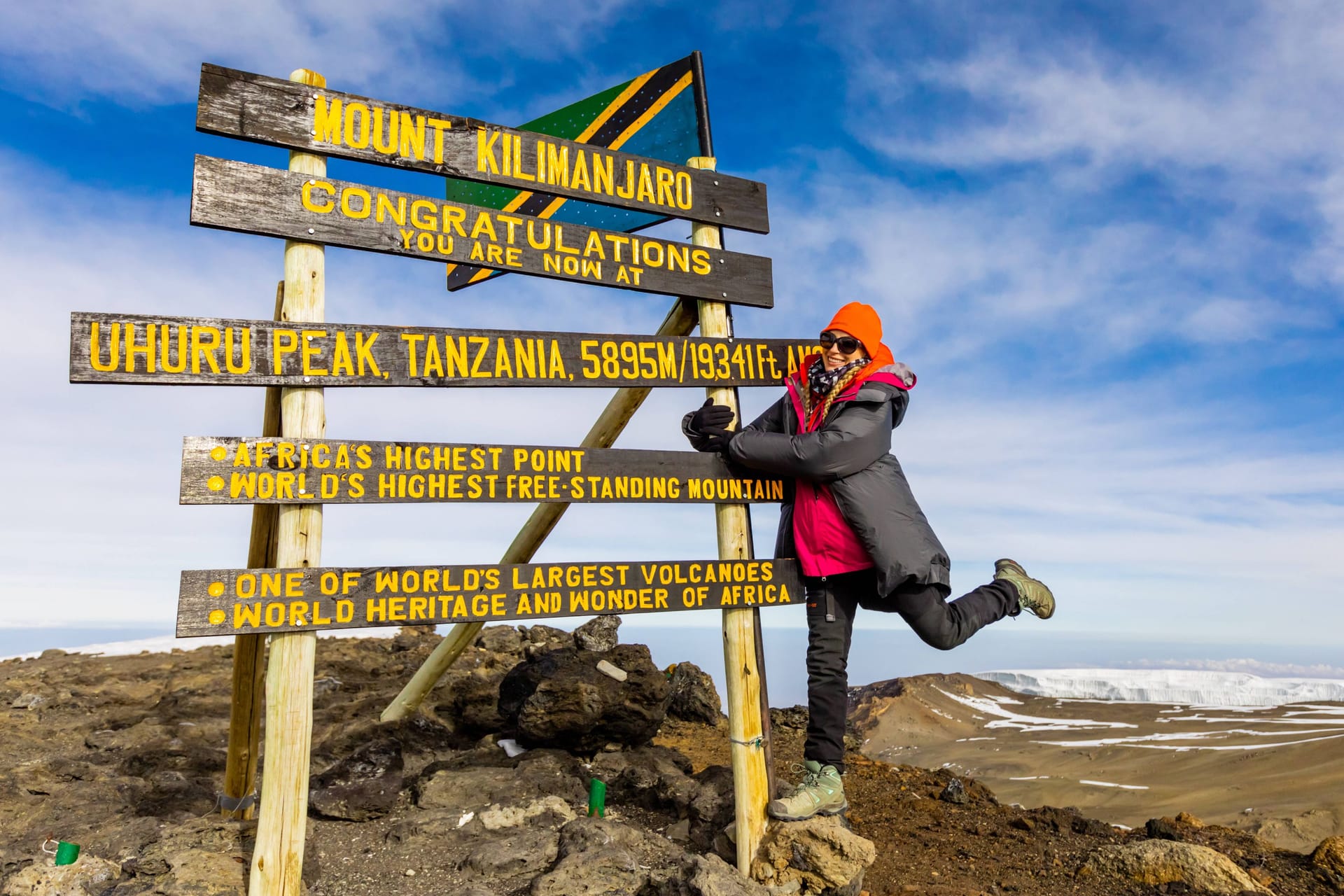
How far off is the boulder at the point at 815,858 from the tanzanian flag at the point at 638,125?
142 inches

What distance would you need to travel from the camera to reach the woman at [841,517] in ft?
15.1

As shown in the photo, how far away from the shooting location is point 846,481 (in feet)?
15.3

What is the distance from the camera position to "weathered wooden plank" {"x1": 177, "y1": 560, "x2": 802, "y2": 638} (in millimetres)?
3744

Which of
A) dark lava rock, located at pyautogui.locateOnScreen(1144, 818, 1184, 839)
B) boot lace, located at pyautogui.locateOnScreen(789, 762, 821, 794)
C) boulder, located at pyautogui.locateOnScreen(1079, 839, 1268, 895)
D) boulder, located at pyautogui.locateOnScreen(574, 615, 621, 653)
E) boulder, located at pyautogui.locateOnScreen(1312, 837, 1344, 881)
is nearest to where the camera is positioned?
boulder, located at pyautogui.locateOnScreen(1079, 839, 1268, 895)

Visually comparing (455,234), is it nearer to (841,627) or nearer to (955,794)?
(841,627)

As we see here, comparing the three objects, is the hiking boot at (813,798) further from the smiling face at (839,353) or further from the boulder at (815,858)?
the smiling face at (839,353)

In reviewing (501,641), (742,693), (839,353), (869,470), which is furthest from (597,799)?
(501,641)

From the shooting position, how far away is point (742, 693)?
4.95 m

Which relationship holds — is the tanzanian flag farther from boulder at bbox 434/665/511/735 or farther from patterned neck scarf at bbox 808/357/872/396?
boulder at bbox 434/665/511/735

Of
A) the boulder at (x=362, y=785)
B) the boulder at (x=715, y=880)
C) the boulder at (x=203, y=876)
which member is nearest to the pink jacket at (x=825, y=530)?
the boulder at (x=715, y=880)

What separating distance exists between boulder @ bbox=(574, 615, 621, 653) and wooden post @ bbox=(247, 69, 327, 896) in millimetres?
3909

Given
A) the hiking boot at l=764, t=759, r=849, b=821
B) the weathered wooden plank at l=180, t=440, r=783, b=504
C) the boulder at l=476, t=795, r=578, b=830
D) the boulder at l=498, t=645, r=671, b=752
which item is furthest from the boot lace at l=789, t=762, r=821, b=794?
the boulder at l=498, t=645, r=671, b=752

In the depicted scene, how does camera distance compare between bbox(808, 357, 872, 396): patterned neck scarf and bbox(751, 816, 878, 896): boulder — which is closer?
bbox(751, 816, 878, 896): boulder

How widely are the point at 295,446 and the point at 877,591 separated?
3.08 meters
